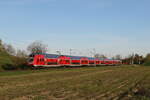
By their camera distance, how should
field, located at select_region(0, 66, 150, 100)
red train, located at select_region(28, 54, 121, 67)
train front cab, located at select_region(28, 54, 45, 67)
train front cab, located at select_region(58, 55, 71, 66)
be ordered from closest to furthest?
field, located at select_region(0, 66, 150, 100) → train front cab, located at select_region(28, 54, 45, 67) → red train, located at select_region(28, 54, 121, 67) → train front cab, located at select_region(58, 55, 71, 66)

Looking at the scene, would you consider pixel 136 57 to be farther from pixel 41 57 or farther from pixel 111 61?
pixel 41 57

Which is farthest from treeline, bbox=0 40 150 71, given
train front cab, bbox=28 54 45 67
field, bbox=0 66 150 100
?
field, bbox=0 66 150 100

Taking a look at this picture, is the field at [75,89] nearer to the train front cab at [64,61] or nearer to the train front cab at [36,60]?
Result: the train front cab at [36,60]

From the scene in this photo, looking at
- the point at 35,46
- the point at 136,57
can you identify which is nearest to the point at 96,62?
the point at 35,46

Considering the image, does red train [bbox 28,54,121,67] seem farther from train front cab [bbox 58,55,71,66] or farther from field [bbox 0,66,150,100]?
field [bbox 0,66,150,100]

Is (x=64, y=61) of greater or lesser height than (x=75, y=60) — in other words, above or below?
below

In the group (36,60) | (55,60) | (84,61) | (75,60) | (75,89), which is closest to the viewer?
(75,89)

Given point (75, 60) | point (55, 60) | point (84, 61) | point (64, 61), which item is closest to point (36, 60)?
point (55, 60)

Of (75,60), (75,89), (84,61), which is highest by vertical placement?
(75,60)

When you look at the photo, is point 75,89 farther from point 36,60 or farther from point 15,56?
point 15,56

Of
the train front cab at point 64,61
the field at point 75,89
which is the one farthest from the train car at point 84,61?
the field at point 75,89

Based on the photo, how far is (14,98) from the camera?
38.0 ft

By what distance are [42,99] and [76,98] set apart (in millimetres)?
2096

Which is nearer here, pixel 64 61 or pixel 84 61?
pixel 64 61
